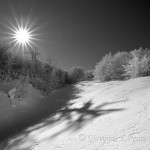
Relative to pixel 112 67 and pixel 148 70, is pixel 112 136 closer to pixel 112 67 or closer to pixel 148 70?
pixel 148 70

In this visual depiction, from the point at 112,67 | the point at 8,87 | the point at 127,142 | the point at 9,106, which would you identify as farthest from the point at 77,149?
the point at 112,67

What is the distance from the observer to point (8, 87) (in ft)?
45.5

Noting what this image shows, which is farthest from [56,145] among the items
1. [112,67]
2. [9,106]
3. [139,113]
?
[112,67]

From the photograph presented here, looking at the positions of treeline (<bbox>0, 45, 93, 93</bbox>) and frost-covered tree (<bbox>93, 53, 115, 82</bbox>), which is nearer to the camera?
treeline (<bbox>0, 45, 93, 93</bbox>)

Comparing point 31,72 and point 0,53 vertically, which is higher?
point 0,53

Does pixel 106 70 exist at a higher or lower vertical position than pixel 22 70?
lower

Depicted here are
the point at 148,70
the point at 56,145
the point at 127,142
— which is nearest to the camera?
the point at 127,142

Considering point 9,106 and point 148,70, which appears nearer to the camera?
point 9,106

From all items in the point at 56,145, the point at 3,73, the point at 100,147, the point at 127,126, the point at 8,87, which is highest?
the point at 3,73

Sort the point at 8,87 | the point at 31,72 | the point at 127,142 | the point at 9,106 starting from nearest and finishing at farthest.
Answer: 1. the point at 127,142
2. the point at 9,106
3. the point at 8,87
4. the point at 31,72

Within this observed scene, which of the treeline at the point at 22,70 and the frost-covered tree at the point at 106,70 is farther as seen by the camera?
the frost-covered tree at the point at 106,70

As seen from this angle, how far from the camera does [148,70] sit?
16.8 meters

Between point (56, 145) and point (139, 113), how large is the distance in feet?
9.14

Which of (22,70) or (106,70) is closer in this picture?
(22,70)
